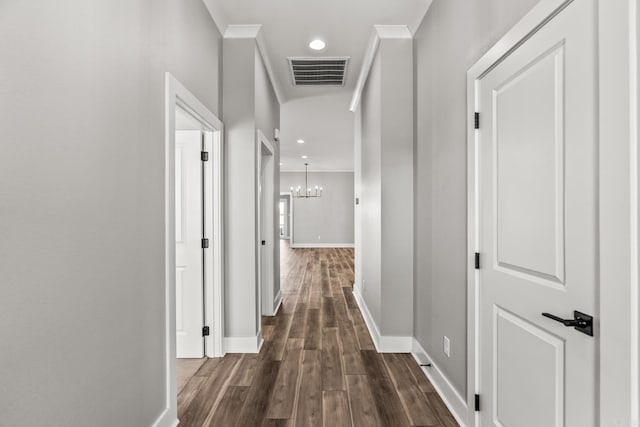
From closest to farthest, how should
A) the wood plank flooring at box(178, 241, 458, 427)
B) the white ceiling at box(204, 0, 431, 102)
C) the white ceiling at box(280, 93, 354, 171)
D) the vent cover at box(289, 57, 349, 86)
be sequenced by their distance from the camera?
the wood plank flooring at box(178, 241, 458, 427) → the white ceiling at box(204, 0, 431, 102) → the vent cover at box(289, 57, 349, 86) → the white ceiling at box(280, 93, 354, 171)

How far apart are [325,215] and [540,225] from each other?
1119 centimetres

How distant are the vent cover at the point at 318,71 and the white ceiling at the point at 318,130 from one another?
1.70 ft

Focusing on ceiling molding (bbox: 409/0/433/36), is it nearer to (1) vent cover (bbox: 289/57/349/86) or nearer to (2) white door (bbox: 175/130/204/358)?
(1) vent cover (bbox: 289/57/349/86)

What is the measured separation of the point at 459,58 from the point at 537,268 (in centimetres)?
139

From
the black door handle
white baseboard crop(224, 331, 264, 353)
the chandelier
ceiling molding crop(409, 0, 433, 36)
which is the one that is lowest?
white baseboard crop(224, 331, 264, 353)

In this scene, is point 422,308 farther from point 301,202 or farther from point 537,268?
point 301,202

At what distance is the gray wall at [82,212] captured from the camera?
37.5 inches

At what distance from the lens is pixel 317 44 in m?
3.20

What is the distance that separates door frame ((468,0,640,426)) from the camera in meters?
0.92

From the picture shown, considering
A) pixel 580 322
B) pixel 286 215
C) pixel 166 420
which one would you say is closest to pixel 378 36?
pixel 580 322

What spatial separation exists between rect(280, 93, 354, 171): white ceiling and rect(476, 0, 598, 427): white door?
3425mm

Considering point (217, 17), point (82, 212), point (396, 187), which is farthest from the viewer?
point (396, 187)

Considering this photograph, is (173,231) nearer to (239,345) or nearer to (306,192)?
(239,345)

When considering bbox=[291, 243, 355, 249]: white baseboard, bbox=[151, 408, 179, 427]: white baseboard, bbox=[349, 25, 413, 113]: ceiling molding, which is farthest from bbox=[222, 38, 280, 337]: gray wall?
bbox=[291, 243, 355, 249]: white baseboard
